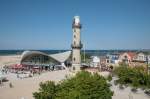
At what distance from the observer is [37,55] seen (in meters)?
67.8

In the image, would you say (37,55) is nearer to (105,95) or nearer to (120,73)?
(120,73)

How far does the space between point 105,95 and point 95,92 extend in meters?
1.15

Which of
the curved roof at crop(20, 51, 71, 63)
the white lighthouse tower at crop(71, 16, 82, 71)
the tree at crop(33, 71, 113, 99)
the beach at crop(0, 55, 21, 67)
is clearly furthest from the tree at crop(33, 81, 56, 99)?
the beach at crop(0, 55, 21, 67)

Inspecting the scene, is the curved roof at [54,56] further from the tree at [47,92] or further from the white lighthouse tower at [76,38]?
the tree at [47,92]

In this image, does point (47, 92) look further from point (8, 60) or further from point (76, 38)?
point (8, 60)

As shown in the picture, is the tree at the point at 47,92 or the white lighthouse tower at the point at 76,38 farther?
the white lighthouse tower at the point at 76,38

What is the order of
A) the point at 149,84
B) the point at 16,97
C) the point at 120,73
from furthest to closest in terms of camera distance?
the point at 120,73 → the point at 149,84 → the point at 16,97

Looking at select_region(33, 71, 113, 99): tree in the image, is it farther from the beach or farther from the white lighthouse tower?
the beach

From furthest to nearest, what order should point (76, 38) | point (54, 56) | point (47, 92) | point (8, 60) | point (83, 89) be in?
point (8, 60), point (54, 56), point (76, 38), point (47, 92), point (83, 89)

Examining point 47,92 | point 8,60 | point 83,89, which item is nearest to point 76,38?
point 83,89

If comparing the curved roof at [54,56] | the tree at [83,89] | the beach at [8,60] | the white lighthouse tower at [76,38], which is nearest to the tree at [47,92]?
the tree at [83,89]

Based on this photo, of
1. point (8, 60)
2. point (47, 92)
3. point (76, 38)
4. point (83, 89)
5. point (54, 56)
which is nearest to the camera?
point (83, 89)

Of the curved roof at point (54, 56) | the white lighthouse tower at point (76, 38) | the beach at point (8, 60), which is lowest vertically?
the beach at point (8, 60)

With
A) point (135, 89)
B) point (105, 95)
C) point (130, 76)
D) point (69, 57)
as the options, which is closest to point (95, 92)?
point (105, 95)
